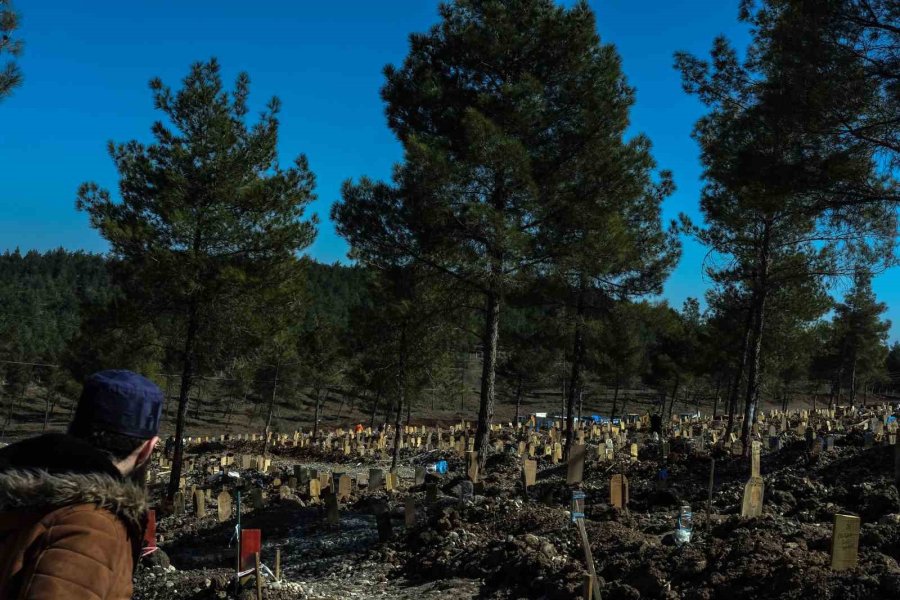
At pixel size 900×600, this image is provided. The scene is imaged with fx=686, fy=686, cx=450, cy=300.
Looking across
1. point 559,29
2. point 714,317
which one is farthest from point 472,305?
point 714,317

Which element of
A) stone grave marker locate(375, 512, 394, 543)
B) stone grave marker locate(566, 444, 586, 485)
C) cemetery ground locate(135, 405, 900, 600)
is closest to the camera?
cemetery ground locate(135, 405, 900, 600)

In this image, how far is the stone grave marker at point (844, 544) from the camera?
519 cm

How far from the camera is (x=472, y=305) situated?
13664 millimetres

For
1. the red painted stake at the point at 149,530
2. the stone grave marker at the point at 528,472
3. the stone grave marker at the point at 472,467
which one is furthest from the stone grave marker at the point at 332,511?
the red painted stake at the point at 149,530

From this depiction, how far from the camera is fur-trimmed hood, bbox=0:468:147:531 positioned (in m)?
1.61

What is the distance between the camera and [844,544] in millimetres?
5215

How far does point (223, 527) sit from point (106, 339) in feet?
17.3

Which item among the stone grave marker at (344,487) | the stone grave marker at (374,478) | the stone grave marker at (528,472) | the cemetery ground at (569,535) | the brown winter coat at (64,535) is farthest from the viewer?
the stone grave marker at (374,478)

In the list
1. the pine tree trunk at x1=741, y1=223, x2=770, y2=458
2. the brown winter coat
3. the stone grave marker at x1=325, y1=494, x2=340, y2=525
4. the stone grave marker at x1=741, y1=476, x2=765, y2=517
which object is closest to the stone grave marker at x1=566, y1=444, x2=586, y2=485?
the stone grave marker at x1=741, y1=476, x2=765, y2=517

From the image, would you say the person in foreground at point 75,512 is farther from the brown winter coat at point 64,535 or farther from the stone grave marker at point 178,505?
the stone grave marker at point 178,505

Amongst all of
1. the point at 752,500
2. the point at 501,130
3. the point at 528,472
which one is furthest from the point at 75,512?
the point at 501,130

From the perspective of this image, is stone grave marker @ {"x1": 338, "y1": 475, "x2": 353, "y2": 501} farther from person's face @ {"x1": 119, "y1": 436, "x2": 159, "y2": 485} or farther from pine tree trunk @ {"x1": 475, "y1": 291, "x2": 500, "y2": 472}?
person's face @ {"x1": 119, "y1": 436, "x2": 159, "y2": 485}

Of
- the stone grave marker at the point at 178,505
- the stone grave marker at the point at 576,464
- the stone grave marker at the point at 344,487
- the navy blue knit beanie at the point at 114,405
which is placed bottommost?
the stone grave marker at the point at 178,505

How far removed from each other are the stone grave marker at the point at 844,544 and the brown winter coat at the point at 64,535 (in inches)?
206
